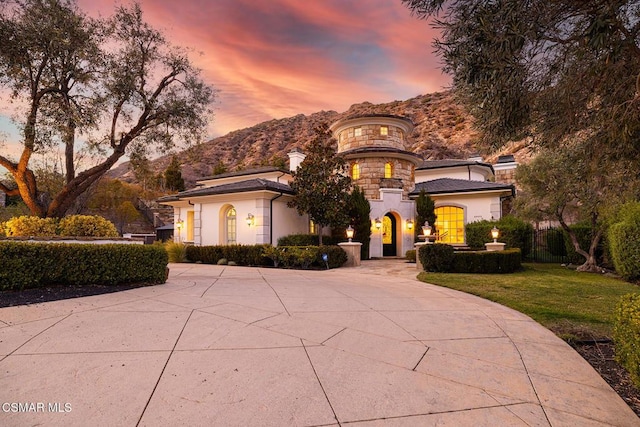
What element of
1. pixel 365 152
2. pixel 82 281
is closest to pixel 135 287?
pixel 82 281

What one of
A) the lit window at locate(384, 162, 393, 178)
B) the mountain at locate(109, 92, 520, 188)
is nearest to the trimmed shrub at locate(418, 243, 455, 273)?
Result: the lit window at locate(384, 162, 393, 178)

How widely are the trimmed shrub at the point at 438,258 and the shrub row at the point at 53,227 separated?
1158 cm

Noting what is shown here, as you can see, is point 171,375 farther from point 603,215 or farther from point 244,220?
point 603,215

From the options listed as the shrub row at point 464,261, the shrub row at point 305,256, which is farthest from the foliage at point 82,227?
the shrub row at point 464,261

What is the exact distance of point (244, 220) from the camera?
56.9ft

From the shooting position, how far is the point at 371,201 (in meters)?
19.8

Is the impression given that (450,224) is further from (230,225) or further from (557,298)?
(230,225)

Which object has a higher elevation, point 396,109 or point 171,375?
point 396,109

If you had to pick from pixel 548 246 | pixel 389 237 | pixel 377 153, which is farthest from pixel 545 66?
pixel 548 246

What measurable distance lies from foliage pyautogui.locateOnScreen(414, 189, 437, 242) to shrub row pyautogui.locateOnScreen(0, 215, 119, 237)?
16053mm

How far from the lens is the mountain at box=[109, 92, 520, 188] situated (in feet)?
176

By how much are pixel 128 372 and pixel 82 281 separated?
200 inches

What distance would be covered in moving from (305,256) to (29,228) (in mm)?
9266

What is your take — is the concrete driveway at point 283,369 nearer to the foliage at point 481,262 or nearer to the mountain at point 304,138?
the foliage at point 481,262
